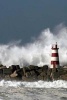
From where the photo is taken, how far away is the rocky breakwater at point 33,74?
13797 millimetres

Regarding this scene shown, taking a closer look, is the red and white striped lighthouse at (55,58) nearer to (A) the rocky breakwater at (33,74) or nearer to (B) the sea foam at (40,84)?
(A) the rocky breakwater at (33,74)

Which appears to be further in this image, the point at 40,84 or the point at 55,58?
the point at 55,58

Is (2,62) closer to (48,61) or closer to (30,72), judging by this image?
(48,61)

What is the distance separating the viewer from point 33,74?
556 inches

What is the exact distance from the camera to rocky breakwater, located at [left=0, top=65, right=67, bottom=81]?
13797mm

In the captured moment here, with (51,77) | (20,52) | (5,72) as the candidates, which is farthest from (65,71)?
(20,52)

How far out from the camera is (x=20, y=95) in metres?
9.25

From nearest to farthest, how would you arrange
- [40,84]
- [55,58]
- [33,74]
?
1. [40,84]
2. [33,74]
3. [55,58]

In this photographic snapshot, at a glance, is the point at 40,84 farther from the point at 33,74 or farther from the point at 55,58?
the point at 55,58

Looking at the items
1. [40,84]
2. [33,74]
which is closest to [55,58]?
[33,74]

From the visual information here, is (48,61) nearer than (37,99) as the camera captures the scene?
No

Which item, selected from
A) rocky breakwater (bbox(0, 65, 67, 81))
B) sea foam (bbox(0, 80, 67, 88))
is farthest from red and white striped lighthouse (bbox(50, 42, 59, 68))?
sea foam (bbox(0, 80, 67, 88))

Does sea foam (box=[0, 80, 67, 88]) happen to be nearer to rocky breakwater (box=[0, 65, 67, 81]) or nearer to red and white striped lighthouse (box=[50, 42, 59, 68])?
rocky breakwater (box=[0, 65, 67, 81])

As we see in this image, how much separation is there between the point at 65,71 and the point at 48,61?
2.79 metres
